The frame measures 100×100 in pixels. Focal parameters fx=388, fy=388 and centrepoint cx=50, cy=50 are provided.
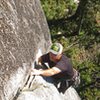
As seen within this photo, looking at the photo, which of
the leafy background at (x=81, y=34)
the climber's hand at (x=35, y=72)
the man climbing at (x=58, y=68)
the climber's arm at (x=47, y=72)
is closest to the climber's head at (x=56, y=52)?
the man climbing at (x=58, y=68)

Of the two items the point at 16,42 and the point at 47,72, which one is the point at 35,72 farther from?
the point at 16,42

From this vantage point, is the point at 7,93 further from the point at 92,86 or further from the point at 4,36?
the point at 92,86

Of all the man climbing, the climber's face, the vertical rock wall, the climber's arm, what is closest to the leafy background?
the man climbing

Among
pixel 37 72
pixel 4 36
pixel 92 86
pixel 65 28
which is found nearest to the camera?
pixel 4 36

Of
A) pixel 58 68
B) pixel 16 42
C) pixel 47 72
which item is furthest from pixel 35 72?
pixel 16 42

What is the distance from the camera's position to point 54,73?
863 centimetres

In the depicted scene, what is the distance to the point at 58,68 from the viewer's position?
857cm

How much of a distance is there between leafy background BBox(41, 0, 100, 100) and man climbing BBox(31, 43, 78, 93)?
3.29m

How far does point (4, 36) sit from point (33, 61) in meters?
1.52

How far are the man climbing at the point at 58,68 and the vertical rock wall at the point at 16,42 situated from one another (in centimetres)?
30

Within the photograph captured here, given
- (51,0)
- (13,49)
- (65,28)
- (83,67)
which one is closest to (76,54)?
(83,67)

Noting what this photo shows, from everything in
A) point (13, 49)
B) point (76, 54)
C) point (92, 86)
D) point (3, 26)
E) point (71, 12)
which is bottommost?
point (92, 86)

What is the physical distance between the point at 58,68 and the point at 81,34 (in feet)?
19.1

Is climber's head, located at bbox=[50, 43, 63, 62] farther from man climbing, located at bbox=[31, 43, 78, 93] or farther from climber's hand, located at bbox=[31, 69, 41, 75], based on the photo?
climber's hand, located at bbox=[31, 69, 41, 75]
